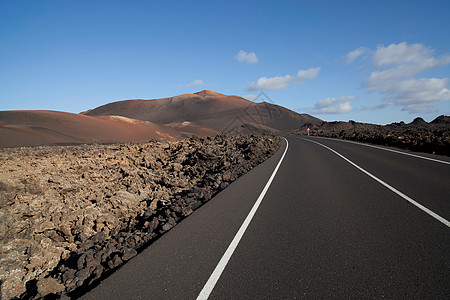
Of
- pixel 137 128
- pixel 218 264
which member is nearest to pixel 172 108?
pixel 137 128

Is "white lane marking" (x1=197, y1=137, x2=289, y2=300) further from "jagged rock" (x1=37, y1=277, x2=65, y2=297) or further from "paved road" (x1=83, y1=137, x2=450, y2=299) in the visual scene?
"jagged rock" (x1=37, y1=277, x2=65, y2=297)

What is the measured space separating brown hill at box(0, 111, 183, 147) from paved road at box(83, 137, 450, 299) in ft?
60.9

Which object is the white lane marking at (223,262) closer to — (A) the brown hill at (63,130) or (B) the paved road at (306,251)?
(B) the paved road at (306,251)

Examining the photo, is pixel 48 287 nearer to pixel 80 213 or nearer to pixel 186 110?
pixel 80 213

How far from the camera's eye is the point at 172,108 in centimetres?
11856

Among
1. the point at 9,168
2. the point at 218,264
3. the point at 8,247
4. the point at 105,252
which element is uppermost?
the point at 9,168

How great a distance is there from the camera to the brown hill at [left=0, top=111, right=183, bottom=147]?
18.7 metres

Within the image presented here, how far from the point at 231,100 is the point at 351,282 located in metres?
129

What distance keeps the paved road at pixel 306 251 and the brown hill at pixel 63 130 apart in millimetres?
18560

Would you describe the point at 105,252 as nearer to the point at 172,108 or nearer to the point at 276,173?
the point at 276,173

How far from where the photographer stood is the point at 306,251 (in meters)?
3.77

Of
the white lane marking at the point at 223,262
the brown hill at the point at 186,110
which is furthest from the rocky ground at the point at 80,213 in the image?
the brown hill at the point at 186,110

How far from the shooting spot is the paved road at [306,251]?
2.91 m

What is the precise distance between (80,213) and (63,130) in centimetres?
2225
